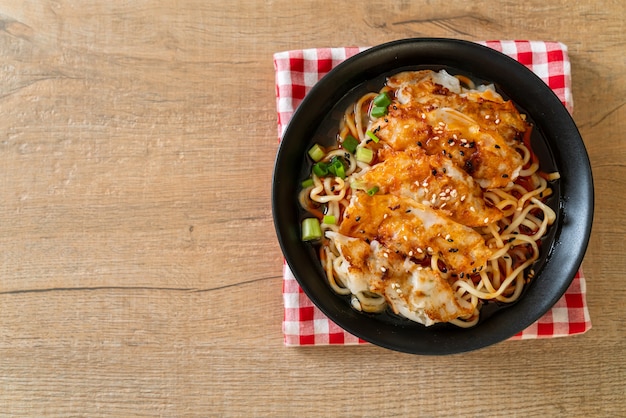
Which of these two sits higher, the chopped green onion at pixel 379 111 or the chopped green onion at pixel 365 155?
the chopped green onion at pixel 379 111

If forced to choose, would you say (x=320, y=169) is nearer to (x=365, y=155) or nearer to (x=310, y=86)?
(x=365, y=155)

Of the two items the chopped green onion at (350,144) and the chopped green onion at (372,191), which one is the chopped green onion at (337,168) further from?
the chopped green onion at (372,191)

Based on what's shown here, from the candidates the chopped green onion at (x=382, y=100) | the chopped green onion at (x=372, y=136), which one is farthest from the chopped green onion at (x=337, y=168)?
the chopped green onion at (x=382, y=100)

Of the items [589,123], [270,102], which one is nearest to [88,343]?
[270,102]

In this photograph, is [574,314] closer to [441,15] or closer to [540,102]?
[540,102]

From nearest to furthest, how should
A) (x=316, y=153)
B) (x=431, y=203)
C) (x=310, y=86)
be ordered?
(x=431, y=203), (x=316, y=153), (x=310, y=86)

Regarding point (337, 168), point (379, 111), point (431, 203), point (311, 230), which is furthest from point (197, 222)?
point (431, 203)

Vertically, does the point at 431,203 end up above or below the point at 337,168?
below

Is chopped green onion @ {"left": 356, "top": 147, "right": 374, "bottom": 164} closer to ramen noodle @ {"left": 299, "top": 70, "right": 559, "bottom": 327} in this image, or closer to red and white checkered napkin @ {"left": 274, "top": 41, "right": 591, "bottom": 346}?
ramen noodle @ {"left": 299, "top": 70, "right": 559, "bottom": 327}
